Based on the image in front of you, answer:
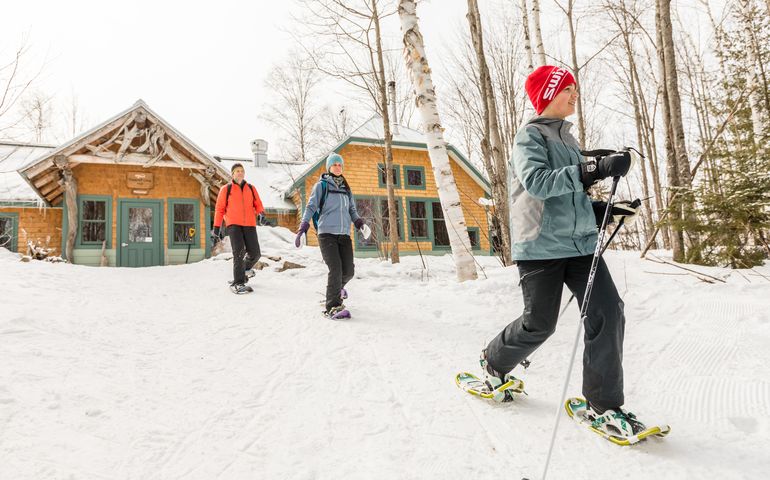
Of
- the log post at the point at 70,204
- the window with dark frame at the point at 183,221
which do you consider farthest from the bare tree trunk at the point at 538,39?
the log post at the point at 70,204

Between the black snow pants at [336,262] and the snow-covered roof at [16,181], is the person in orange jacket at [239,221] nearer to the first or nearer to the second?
the black snow pants at [336,262]

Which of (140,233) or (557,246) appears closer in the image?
(557,246)

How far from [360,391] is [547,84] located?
227 cm

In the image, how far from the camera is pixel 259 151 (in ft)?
65.5

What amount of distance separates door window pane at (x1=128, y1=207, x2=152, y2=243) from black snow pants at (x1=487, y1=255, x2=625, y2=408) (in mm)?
13702

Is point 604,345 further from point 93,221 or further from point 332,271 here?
point 93,221

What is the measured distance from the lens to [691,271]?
4793mm

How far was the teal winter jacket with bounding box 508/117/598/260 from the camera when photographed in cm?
213

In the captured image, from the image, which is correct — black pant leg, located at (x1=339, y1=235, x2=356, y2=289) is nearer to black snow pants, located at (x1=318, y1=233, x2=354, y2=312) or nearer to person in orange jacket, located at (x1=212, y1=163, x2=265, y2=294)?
black snow pants, located at (x1=318, y1=233, x2=354, y2=312)

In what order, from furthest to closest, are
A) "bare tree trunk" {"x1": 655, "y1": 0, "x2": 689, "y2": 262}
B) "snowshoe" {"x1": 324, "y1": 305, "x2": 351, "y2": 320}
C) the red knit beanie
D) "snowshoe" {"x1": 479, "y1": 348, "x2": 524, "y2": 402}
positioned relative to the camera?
1. "bare tree trunk" {"x1": 655, "y1": 0, "x2": 689, "y2": 262}
2. "snowshoe" {"x1": 324, "y1": 305, "x2": 351, "y2": 320}
3. "snowshoe" {"x1": 479, "y1": 348, "x2": 524, "y2": 402}
4. the red knit beanie

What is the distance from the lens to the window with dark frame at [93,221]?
12.8 meters

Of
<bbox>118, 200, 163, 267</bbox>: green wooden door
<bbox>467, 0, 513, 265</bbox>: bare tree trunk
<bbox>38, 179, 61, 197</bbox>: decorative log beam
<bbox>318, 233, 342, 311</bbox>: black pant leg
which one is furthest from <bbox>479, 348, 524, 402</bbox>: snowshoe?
<bbox>38, 179, 61, 197</bbox>: decorative log beam

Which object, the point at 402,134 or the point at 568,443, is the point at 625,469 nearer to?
the point at 568,443

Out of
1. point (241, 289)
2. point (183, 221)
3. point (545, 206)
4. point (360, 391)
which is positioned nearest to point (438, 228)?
point (183, 221)
